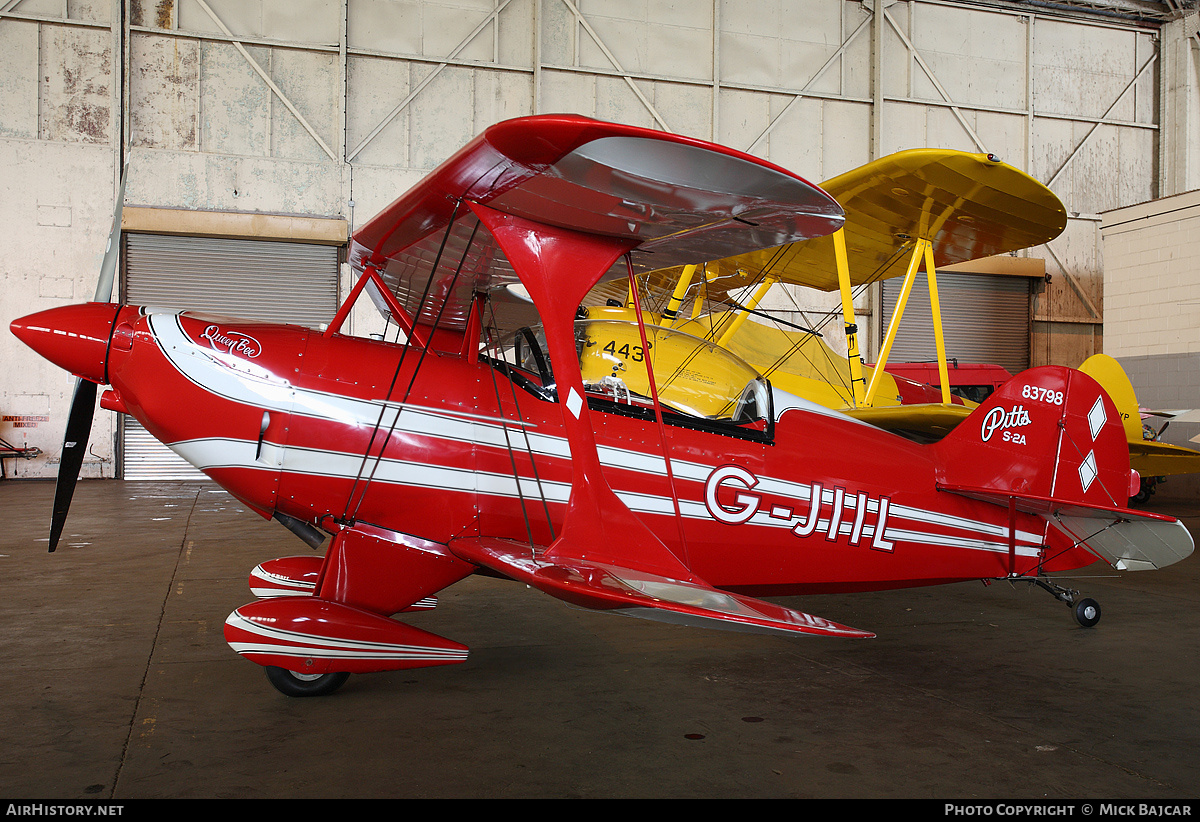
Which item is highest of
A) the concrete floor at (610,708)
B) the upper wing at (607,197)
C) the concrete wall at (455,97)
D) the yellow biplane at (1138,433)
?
the concrete wall at (455,97)

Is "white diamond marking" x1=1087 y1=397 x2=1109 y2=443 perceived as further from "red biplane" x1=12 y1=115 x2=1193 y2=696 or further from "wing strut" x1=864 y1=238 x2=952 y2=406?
"wing strut" x1=864 y1=238 x2=952 y2=406

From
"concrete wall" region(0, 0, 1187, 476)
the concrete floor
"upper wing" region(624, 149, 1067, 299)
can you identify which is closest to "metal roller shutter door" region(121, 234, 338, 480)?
"concrete wall" region(0, 0, 1187, 476)

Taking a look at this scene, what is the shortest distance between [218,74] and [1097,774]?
16191 mm

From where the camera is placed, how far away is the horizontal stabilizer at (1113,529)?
441cm

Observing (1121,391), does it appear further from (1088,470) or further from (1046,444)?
(1046,444)

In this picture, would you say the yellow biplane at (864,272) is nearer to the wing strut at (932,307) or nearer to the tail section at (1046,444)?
the wing strut at (932,307)

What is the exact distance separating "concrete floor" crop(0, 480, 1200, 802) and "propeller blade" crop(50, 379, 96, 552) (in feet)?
2.44

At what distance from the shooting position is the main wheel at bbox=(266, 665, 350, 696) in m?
3.53

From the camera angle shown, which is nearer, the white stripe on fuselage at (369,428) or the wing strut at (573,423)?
the wing strut at (573,423)

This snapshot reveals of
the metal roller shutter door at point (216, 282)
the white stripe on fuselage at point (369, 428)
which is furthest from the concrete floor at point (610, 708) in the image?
the metal roller shutter door at point (216, 282)

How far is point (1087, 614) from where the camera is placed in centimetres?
507

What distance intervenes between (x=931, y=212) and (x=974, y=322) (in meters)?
11.7

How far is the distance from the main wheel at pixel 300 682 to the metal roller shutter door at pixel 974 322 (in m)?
16.2

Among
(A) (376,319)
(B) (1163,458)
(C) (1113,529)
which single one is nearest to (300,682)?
(C) (1113,529)
